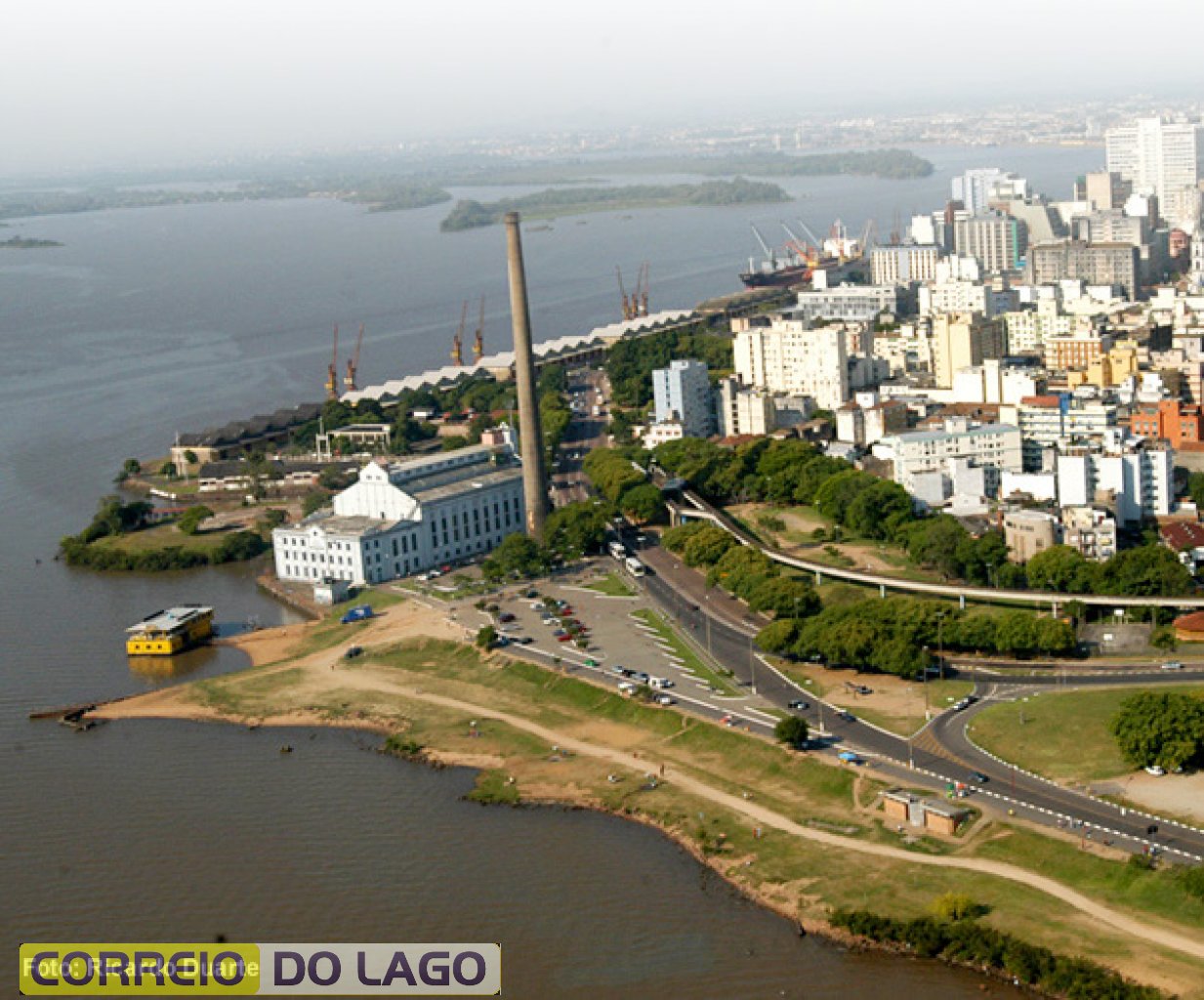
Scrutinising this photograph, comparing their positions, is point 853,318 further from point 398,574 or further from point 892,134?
point 892,134

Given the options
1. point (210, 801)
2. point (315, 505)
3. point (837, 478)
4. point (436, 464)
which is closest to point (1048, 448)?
point (837, 478)

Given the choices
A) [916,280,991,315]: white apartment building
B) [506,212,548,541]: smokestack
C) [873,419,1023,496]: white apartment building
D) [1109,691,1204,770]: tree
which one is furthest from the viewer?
[916,280,991,315]: white apartment building

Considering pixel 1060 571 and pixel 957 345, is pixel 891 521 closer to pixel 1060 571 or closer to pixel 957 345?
pixel 1060 571

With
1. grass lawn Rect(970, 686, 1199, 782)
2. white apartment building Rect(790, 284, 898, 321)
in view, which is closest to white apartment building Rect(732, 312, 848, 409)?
white apartment building Rect(790, 284, 898, 321)

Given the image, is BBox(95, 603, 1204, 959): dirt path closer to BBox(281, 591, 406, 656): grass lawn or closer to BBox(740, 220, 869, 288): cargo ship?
BBox(281, 591, 406, 656): grass lawn

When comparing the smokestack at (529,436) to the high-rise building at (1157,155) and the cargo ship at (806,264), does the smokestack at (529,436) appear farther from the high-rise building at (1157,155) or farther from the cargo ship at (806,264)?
the high-rise building at (1157,155)

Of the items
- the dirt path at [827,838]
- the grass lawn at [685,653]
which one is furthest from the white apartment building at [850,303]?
the dirt path at [827,838]

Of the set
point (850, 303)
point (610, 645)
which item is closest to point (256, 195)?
point (850, 303)
